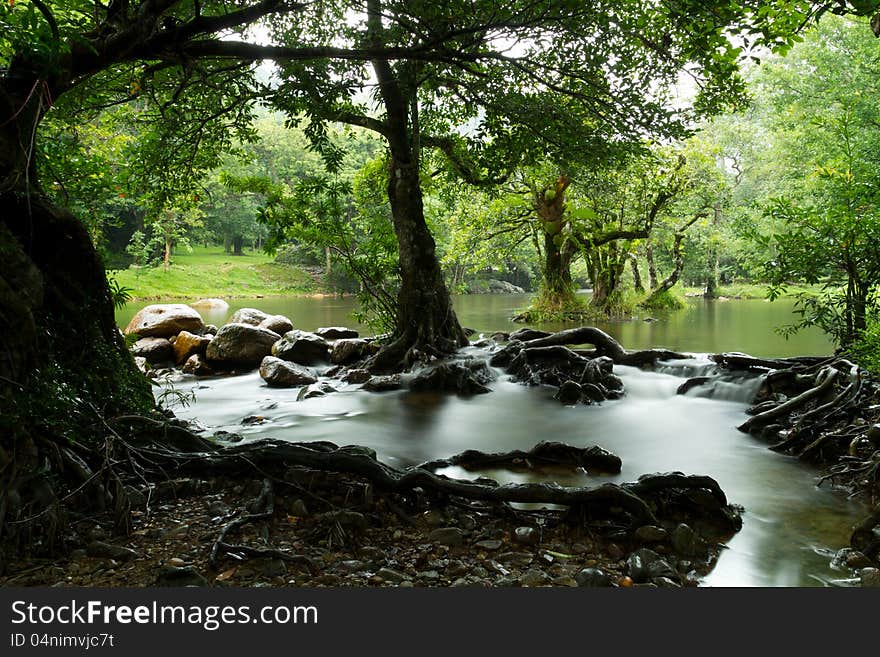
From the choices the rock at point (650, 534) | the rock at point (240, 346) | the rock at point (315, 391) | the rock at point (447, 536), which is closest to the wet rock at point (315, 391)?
the rock at point (315, 391)

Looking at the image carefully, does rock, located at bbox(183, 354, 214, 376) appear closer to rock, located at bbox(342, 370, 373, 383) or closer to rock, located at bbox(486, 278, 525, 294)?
rock, located at bbox(342, 370, 373, 383)

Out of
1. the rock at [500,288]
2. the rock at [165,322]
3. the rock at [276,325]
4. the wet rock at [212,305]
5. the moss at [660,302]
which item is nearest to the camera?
the rock at [165,322]

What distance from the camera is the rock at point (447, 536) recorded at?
4.14 m

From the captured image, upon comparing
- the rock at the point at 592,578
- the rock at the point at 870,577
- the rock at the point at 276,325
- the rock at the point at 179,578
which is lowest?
the rock at the point at 870,577

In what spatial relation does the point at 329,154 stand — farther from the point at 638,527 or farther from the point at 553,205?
the point at 553,205

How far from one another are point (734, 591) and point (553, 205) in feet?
70.0

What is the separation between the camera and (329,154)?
23.5 ft

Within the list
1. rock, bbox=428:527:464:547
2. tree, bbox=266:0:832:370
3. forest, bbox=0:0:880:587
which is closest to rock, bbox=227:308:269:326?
forest, bbox=0:0:880:587

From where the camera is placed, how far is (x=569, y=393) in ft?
33.0

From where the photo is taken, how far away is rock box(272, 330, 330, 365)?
14.2 metres

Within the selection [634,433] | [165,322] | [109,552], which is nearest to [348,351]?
[165,322]

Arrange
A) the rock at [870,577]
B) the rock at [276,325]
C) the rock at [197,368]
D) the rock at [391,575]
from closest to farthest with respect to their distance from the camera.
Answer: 1. the rock at [391,575]
2. the rock at [870,577]
3. the rock at [197,368]
4. the rock at [276,325]

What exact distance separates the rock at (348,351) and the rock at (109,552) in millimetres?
10619

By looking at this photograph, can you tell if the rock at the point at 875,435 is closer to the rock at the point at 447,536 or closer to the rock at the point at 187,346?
the rock at the point at 447,536
